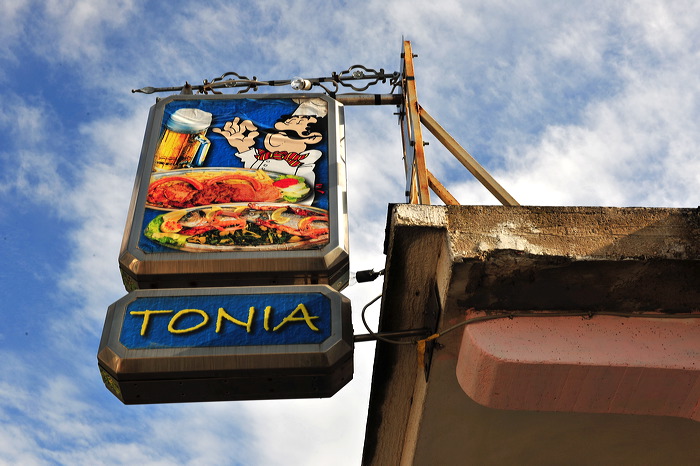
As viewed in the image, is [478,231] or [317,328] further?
[317,328]

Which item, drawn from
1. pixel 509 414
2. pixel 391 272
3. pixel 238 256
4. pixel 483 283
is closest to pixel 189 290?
pixel 238 256

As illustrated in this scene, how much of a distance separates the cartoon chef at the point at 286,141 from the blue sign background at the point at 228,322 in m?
1.08

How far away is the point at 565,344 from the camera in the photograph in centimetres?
337

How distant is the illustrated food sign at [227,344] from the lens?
3.62 meters

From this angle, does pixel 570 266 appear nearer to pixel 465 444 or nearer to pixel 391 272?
pixel 391 272

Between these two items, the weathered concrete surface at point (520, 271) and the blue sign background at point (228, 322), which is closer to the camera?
the weathered concrete surface at point (520, 271)

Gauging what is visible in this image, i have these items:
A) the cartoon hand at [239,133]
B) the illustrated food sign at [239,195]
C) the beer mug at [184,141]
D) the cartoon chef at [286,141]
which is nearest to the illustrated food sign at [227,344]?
the illustrated food sign at [239,195]

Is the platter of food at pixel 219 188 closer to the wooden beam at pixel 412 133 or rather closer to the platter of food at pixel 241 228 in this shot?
the platter of food at pixel 241 228

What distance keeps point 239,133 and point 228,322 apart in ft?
6.37

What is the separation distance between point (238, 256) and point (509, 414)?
178 cm

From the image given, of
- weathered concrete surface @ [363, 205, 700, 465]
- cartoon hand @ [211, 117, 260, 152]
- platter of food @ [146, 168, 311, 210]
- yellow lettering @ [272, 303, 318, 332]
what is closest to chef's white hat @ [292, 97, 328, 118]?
cartoon hand @ [211, 117, 260, 152]

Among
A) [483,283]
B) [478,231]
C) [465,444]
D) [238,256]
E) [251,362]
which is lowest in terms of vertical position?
[465,444]

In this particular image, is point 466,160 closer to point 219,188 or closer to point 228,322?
point 219,188

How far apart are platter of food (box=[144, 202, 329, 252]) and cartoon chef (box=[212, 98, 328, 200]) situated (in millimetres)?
375
